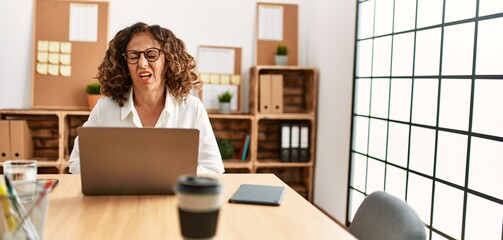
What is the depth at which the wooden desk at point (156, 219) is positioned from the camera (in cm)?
126

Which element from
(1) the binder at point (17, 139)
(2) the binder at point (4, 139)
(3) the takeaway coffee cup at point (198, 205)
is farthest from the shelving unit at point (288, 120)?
(3) the takeaway coffee cup at point (198, 205)

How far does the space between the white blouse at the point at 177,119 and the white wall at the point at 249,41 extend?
1.76 metres

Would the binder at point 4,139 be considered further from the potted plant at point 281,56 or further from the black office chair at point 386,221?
the black office chair at point 386,221

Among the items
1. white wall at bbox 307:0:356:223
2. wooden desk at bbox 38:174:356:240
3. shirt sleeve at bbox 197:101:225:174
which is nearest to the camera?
wooden desk at bbox 38:174:356:240

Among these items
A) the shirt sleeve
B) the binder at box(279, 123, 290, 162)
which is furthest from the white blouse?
the binder at box(279, 123, 290, 162)

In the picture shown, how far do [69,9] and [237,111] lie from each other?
170 cm

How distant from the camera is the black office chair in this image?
54.4 inches

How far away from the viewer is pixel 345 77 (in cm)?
387

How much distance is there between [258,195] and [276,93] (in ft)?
8.90

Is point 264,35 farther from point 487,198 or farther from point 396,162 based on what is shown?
point 487,198

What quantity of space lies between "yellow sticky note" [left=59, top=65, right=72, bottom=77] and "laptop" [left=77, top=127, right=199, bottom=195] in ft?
9.39

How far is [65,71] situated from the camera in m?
4.21

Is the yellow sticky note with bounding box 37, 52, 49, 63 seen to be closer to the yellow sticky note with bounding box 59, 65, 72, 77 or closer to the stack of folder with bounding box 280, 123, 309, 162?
the yellow sticky note with bounding box 59, 65, 72, 77

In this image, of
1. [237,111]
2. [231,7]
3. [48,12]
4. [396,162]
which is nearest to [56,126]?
[48,12]
